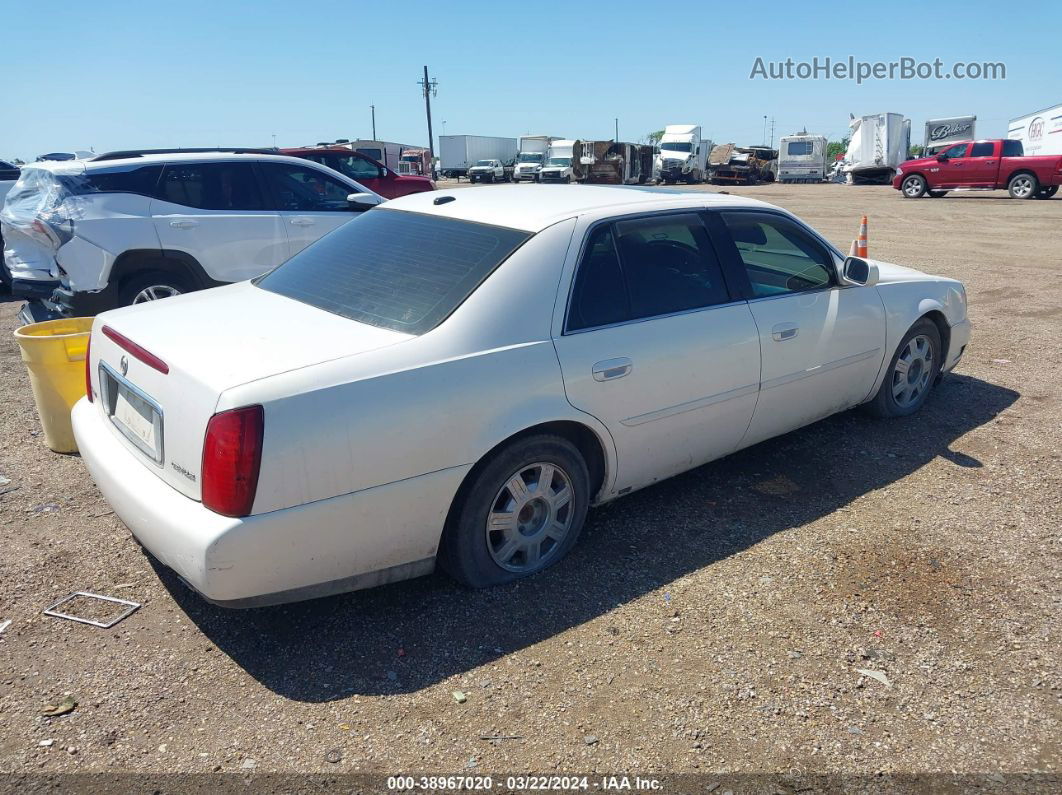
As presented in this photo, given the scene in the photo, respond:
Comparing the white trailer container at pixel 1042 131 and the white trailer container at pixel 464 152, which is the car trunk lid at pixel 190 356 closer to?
the white trailer container at pixel 1042 131

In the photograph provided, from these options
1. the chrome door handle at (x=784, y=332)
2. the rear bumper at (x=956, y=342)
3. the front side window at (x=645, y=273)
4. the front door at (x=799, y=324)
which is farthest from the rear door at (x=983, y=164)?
the front side window at (x=645, y=273)

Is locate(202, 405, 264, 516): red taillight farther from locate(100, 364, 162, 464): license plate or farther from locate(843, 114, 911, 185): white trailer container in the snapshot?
locate(843, 114, 911, 185): white trailer container

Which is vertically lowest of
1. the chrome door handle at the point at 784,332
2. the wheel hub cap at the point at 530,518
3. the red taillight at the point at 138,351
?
the wheel hub cap at the point at 530,518

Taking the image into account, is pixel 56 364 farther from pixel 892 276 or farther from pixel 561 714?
pixel 892 276

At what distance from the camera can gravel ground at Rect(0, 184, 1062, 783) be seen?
262 centimetres

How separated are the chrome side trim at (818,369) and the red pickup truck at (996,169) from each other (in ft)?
78.0

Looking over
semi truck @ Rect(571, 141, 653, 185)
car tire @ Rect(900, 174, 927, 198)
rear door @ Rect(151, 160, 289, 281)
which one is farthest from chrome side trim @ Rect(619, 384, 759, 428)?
semi truck @ Rect(571, 141, 653, 185)

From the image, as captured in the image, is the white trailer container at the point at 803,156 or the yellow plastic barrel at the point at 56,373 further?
the white trailer container at the point at 803,156

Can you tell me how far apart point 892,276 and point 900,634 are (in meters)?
2.76

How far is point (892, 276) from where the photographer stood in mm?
5188

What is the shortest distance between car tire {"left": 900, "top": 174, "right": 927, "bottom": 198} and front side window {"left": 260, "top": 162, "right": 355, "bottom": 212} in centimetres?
2436

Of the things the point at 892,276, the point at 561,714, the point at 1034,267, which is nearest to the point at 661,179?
the point at 1034,267

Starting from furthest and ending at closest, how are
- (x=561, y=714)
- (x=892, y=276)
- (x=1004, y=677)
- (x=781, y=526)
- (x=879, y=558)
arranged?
1. (x=892, y=276)
2. (x=781, y=526)
3. (x=879, y=558)
4. (x=1004, y=677)
5. (x=561, y=714)

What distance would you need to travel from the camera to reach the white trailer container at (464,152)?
185 ft
